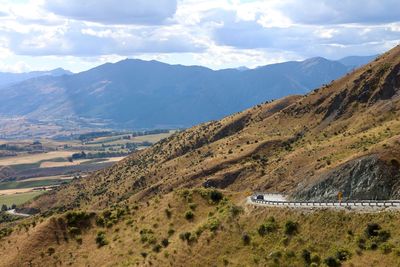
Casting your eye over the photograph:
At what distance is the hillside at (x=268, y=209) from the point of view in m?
57.7

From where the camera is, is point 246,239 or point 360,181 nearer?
point 246,239

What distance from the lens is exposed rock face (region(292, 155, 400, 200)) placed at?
67062 mm

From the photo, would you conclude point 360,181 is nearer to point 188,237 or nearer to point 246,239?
point 246,239

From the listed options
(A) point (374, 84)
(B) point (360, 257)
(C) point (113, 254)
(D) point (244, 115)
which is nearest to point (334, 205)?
(B) point (360, 257)

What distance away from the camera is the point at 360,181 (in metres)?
69.1

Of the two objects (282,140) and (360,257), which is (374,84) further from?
(360,257)

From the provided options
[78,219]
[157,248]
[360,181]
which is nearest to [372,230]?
[360,181]

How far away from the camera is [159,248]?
6925 centimetres

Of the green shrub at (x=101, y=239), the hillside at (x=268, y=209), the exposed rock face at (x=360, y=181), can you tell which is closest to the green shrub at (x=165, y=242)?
the hillside at (x=268, y=209)

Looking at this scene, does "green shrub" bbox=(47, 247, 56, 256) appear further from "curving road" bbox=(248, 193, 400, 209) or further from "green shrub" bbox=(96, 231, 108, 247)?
"curving road" bbox=(248, 193, 400, 209)

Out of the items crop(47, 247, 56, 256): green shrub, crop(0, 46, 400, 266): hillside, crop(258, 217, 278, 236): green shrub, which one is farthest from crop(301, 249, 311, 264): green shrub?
crop(47, 247, 56, 256): green shrub

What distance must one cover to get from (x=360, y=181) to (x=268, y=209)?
497 inches

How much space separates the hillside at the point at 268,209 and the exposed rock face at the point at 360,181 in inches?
5.1

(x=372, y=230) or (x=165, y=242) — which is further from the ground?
(x=372, y=230)
